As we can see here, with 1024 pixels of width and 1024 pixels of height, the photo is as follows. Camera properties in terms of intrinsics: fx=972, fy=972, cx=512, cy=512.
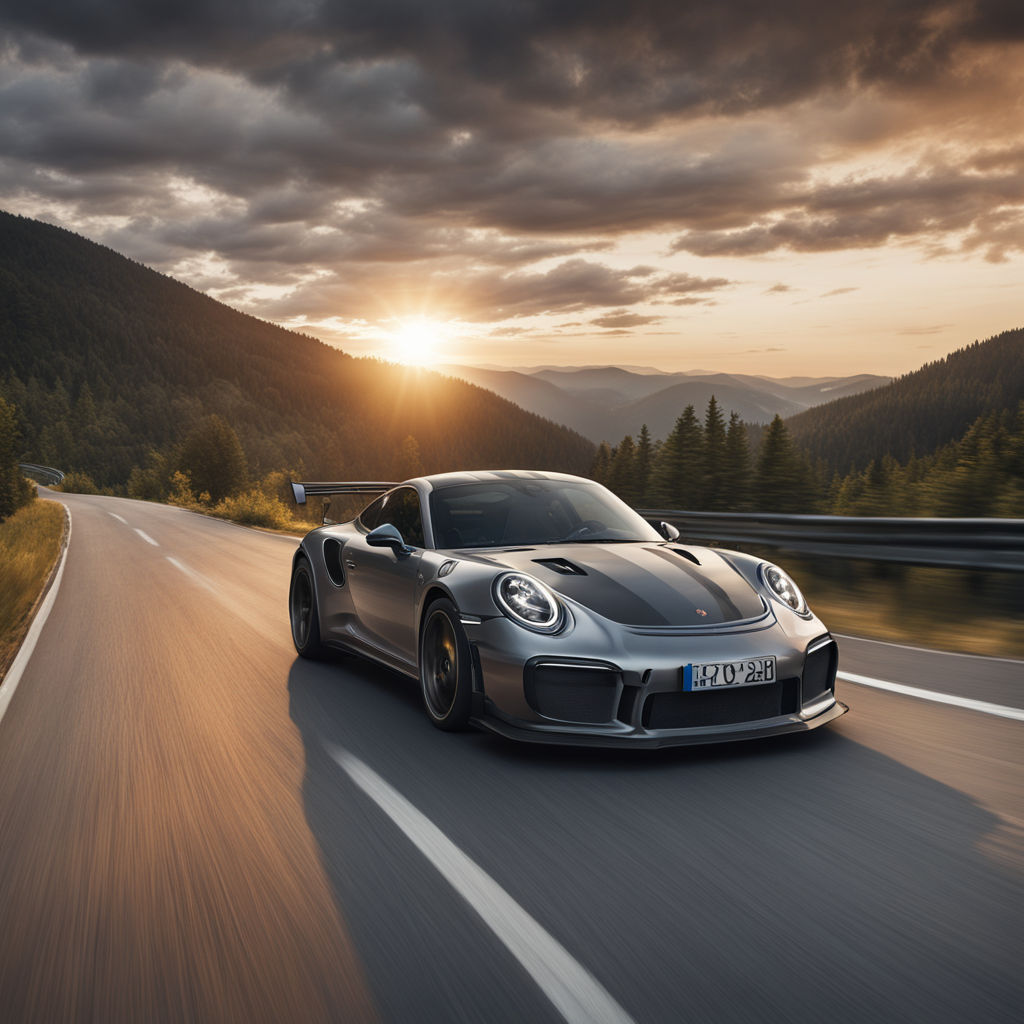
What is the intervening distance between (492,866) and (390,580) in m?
2.81

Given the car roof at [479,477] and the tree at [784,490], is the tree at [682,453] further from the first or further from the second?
the car roof at [479,477]

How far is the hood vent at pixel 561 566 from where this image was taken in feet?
15.9

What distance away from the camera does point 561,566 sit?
16.2 ft

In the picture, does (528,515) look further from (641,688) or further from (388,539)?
(641,688)

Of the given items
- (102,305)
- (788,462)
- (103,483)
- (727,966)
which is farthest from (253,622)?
(102,305)

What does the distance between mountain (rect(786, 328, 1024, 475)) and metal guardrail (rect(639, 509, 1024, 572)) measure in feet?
521

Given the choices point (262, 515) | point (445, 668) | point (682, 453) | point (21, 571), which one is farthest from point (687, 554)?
point (682, 453)

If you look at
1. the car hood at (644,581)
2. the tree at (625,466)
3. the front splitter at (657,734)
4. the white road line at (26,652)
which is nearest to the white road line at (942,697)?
the front splitter at (657,734)

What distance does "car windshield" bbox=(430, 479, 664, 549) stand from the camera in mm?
5680

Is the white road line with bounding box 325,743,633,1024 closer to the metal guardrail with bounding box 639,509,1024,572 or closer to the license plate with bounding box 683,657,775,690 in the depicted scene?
the license plate with bounding box 683,657,775,690

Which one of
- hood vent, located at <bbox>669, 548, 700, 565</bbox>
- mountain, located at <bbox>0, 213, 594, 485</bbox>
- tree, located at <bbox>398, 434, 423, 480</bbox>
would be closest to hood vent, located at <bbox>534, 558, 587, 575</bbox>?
hood vent, located at <bbox>669, 548, 700, 565</bbox>

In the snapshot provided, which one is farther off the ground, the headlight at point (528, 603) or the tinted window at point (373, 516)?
the tinted window at point (373, 516)

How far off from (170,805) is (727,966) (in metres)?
2.49

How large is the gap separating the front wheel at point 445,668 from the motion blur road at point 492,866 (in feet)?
0.49
